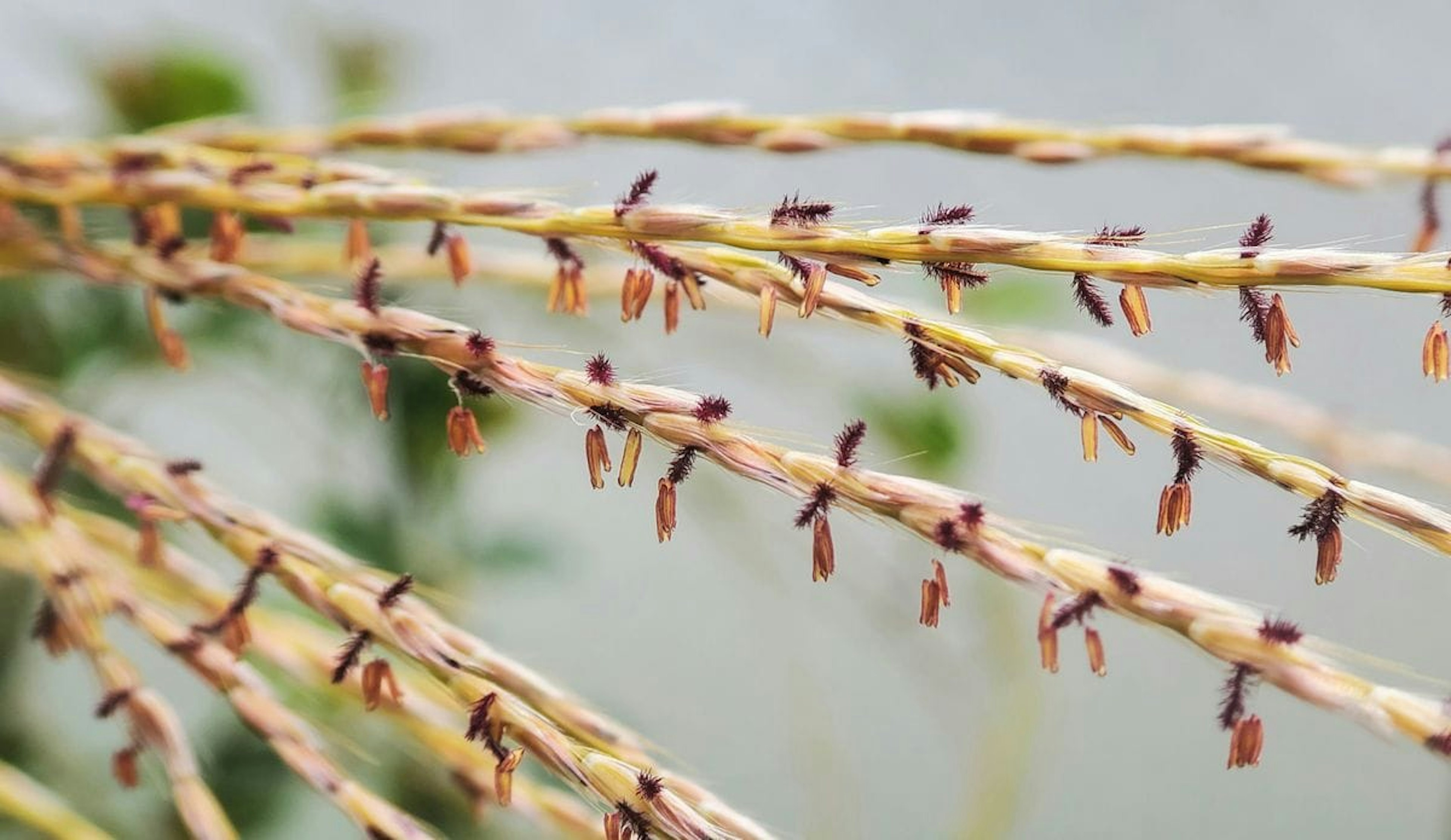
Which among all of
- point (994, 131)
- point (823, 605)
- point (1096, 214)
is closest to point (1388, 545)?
point (1096, 214)

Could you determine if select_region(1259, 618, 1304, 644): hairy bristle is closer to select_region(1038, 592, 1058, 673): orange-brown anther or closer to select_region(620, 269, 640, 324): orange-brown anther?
select_region(1038, 592, 1058, 673): orange-brown anther

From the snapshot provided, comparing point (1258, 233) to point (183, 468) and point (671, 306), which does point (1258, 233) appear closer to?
point (671, 306)

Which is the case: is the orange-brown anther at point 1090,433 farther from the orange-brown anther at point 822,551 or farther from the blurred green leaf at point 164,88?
the blurred green leaf at point 164,88

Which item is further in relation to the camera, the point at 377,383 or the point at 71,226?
the point at 71,226

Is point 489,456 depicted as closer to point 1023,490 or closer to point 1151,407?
point 1023,490

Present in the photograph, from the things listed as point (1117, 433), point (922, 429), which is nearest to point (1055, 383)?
point (1117, 433)

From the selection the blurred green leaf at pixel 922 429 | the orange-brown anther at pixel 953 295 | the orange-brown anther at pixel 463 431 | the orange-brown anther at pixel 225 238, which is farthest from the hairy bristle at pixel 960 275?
the blurred green leaf at pixel 922 429
